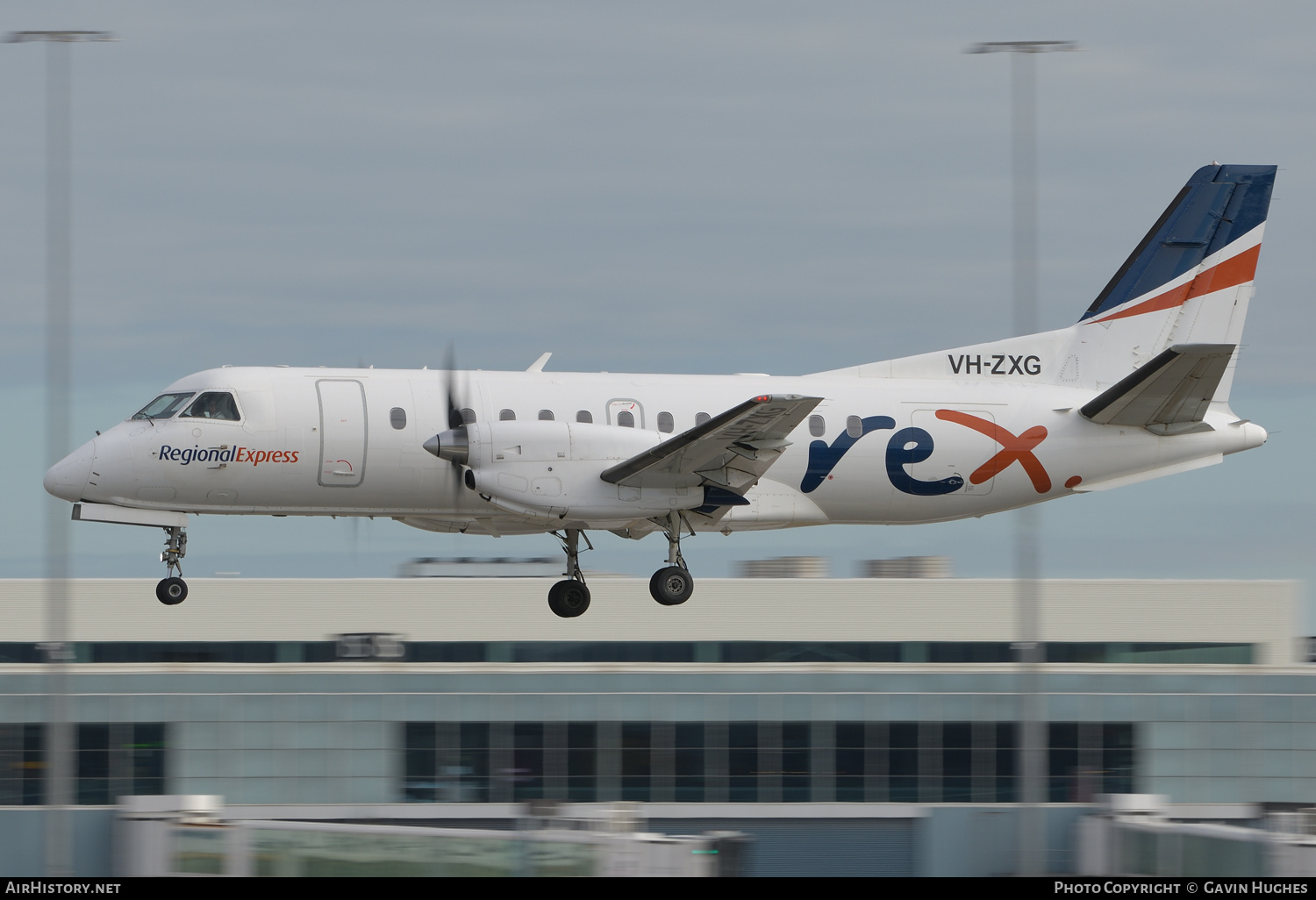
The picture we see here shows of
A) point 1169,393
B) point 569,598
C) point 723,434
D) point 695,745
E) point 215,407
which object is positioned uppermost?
point 1169,393

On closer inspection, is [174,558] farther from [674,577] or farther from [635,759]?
[635,759]

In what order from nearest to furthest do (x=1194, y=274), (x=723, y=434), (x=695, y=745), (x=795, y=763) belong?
(x=723, y=434)
(x=1194, y=274)
(x=695, y=745)
(x=795, y=763)

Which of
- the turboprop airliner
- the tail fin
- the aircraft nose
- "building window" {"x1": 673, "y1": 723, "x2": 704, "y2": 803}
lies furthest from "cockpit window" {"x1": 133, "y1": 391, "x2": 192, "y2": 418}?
"building window" {"x1": 673, "y1": 723, "x2": 704, "y2": 803}

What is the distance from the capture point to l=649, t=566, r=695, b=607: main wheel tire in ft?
80.7

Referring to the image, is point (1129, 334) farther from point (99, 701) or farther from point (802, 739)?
point (99, 701)

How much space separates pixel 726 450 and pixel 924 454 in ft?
12.3

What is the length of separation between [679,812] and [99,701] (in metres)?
15.1

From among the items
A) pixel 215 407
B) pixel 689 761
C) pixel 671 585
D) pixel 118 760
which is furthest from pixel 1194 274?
pixel 118 760

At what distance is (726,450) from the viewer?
23234mm

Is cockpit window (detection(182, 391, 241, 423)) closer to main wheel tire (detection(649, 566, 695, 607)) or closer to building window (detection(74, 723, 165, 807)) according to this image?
main wheel tire (detection(649, 566, 695, 607))

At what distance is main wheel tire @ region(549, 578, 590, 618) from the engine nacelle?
253cm

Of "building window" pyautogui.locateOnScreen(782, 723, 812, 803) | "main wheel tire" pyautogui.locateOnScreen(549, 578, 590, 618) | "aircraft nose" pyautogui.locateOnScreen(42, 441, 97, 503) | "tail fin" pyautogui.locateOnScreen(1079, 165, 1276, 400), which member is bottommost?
"building window" pyautogui.locateOnScreen(782, 723, 812, 803)
